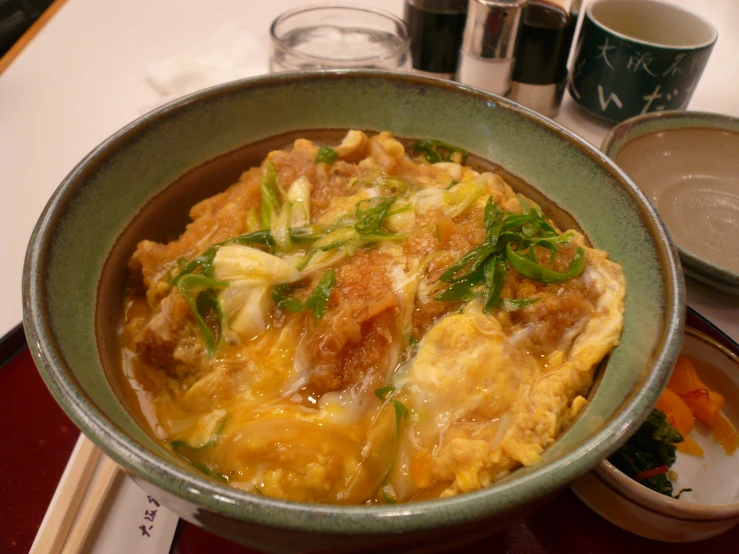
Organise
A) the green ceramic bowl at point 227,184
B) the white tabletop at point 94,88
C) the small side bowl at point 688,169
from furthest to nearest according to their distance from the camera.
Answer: the small side bowl at point 688,169
the white tabletop at point 94,88
the green ceramic bowl at point 227,184

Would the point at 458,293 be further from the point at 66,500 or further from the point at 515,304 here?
the point at 66,500

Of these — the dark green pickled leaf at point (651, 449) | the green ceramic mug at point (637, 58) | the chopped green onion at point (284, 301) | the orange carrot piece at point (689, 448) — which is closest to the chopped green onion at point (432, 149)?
the chopped green onion at point (284, 301)

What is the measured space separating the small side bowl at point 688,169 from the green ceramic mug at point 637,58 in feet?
0.61

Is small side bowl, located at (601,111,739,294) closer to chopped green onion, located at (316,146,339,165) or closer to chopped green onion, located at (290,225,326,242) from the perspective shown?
chopped green onion, located at (316,146,339,165)

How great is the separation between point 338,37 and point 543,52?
40.0 inches

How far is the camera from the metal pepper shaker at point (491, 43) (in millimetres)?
2193

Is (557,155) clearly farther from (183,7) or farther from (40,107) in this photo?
(183,7)

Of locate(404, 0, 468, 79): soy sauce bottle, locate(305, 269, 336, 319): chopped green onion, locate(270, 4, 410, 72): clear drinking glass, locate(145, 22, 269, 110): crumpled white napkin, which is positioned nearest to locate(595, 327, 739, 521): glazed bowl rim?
locate(305, 269, 336, 319): chopped green onion

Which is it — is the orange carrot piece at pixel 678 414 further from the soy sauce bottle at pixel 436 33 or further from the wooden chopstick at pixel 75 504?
the soy sauce bottle at pixel 436 33

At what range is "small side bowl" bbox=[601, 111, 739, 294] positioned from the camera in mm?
2182

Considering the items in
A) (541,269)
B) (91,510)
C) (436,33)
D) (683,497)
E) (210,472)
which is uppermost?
(541,269)

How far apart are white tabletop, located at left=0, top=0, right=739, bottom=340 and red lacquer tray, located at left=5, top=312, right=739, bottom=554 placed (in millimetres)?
349

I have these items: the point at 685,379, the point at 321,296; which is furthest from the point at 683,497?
the point at 321,296

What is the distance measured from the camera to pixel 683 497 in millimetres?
1431
